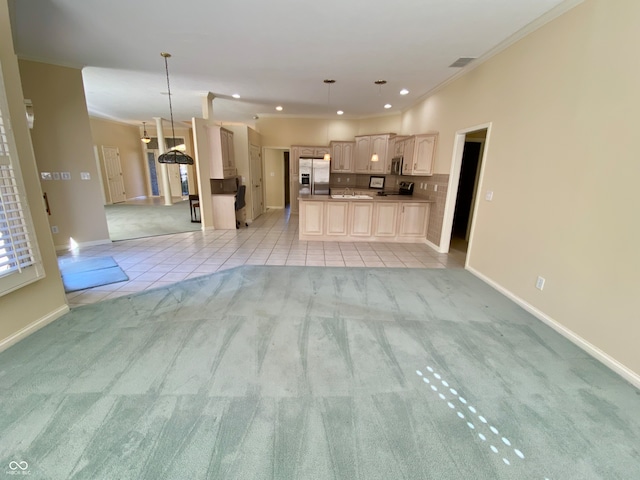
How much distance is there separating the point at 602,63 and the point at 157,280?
495 cm

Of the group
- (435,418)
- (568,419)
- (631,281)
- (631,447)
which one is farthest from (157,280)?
(631,281)

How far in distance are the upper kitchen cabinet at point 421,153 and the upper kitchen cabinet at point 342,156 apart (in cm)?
210

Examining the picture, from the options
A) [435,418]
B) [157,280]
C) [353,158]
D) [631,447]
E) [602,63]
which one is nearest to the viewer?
[631,447]

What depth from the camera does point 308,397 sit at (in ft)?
5.75

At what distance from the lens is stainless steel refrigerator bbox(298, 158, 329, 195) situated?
734cm

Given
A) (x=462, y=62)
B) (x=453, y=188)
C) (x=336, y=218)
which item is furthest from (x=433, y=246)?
(x=462, y=62)

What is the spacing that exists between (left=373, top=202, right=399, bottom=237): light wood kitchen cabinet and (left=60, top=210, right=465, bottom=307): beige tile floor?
262 mm

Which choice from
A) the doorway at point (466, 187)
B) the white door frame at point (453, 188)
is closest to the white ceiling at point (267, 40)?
the white door frame at point (453, 188)

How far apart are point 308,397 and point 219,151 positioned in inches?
213

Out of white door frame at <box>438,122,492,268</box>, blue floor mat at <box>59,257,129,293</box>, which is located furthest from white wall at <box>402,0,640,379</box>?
blue floor mat at <box>59,257,129,293</box>

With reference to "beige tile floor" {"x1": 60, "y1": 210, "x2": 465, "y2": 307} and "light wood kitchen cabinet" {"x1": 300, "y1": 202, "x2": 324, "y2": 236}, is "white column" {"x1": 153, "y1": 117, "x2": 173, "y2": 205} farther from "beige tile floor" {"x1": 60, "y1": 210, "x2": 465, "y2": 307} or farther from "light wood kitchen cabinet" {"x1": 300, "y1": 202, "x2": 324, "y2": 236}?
"light wood kitchen cabinet" {"x1": 300, "y1": 202, "x2": 324, "y2": 236}

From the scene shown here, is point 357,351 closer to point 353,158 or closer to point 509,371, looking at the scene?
point 509,371

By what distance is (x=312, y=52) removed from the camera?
3.56m

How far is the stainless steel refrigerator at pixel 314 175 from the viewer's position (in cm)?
734
